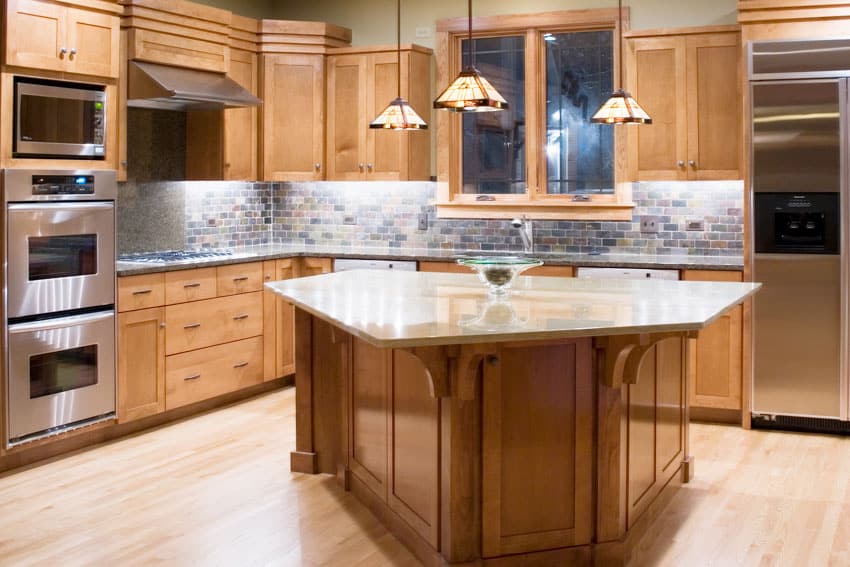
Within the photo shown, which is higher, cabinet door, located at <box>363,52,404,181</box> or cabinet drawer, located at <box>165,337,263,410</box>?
cabinet door, located at <box>363,52,404,181</box>

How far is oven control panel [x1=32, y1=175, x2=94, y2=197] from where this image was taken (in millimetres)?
4898

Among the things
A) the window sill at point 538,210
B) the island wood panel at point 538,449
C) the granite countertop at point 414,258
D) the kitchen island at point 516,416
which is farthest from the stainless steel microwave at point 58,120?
the island wood panel at point 538,449

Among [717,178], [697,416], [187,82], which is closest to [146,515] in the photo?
[187,82]

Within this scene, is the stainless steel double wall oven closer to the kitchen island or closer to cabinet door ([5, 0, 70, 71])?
cabinet door ([5, 0, 70, 71])

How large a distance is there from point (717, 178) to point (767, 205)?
47 centimetres

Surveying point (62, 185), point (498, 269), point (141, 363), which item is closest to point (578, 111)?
point (498, 269)

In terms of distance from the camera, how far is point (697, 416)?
600cm

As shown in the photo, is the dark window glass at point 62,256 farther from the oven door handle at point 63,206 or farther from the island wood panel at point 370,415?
the island wood panel at point 370,415

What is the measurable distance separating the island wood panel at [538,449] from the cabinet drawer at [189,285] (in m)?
2.83

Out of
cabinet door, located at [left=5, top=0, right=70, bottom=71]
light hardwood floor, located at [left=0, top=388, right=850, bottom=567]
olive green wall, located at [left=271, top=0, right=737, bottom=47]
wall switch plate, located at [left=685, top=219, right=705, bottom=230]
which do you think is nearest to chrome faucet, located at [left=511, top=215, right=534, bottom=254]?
wall switch plate, located at [left=685, top=219, right=705, bottom=230]

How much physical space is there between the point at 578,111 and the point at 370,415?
3361 millimetres

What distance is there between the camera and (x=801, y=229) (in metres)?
5.57

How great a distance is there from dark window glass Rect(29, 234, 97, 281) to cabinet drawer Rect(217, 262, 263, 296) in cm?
104

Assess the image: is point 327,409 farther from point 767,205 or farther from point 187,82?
point 767,205
